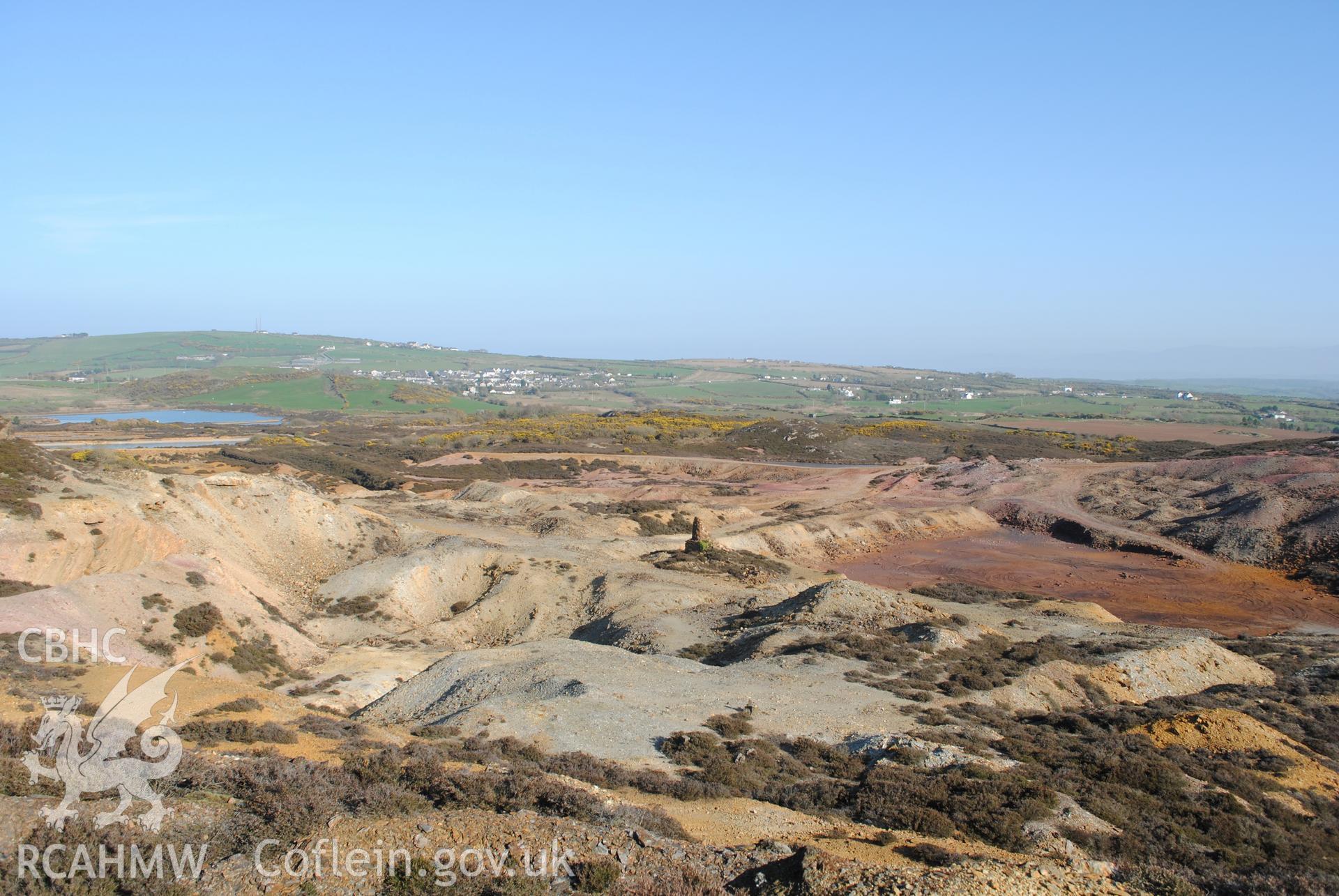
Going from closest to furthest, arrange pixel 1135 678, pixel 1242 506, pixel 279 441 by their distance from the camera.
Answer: pixel 1135 678 < pixel 1242 506 < pixel 279 441

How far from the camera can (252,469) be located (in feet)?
200

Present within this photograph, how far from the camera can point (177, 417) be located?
130625mm

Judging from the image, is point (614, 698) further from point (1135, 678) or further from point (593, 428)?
point (593, 428)

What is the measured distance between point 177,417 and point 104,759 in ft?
471

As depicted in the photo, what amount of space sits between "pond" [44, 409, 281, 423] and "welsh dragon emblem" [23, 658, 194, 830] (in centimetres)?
12252

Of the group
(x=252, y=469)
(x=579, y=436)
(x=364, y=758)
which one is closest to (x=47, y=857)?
(x=364, y=758)

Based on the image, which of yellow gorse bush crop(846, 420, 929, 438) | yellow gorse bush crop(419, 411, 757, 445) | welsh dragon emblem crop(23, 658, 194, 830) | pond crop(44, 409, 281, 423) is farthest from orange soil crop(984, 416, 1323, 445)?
pond crop(44, 409, 281, 423)

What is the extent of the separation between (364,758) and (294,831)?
3.16 m

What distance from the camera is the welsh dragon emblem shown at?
8.70 m

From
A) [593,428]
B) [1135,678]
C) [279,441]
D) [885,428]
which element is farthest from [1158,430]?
[279,441]

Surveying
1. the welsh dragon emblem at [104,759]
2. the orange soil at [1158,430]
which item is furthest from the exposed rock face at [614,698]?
the orange soil at [1158,430]

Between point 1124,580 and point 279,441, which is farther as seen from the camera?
point 279,441

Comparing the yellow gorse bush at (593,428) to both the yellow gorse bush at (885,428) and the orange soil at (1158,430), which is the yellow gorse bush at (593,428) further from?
the orange soil at (1158,430)

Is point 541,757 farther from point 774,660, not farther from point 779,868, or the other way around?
point 774,660
